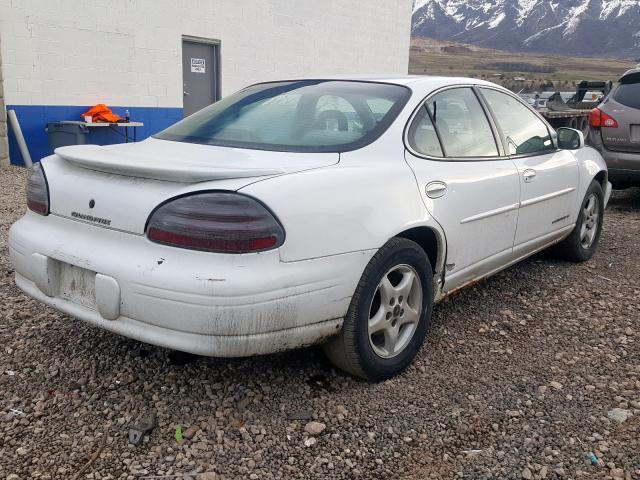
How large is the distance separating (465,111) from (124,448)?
261cm

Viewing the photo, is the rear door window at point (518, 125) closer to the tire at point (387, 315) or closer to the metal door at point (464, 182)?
the metal door at point (464, 182)

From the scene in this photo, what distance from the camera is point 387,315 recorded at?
124 inches

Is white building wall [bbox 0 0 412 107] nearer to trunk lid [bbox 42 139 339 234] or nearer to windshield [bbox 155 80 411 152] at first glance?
windshield [bbox 155 80 411 152]

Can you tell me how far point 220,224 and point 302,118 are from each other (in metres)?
1.11

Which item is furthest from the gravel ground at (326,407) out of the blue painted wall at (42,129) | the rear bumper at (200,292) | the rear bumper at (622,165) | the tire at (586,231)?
the blue painted wall at (42,129)

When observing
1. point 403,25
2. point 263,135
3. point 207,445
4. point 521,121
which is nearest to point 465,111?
point 521,121

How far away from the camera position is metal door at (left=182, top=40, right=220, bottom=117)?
37.1ft

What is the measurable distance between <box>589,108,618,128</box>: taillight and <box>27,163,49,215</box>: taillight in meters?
6.33

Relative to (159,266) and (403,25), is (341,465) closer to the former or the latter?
(159,266)

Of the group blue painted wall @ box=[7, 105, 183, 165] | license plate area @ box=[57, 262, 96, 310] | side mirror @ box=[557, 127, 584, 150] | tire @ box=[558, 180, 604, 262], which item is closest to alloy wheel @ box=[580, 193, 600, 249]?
tire @ box=[558, 180, 604, 262]

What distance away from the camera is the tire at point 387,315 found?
9.62 ft

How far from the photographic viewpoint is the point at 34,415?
9.39 ft

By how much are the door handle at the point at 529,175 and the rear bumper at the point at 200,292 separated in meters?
1.69

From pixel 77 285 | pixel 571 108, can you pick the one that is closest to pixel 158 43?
pixel 77 285
